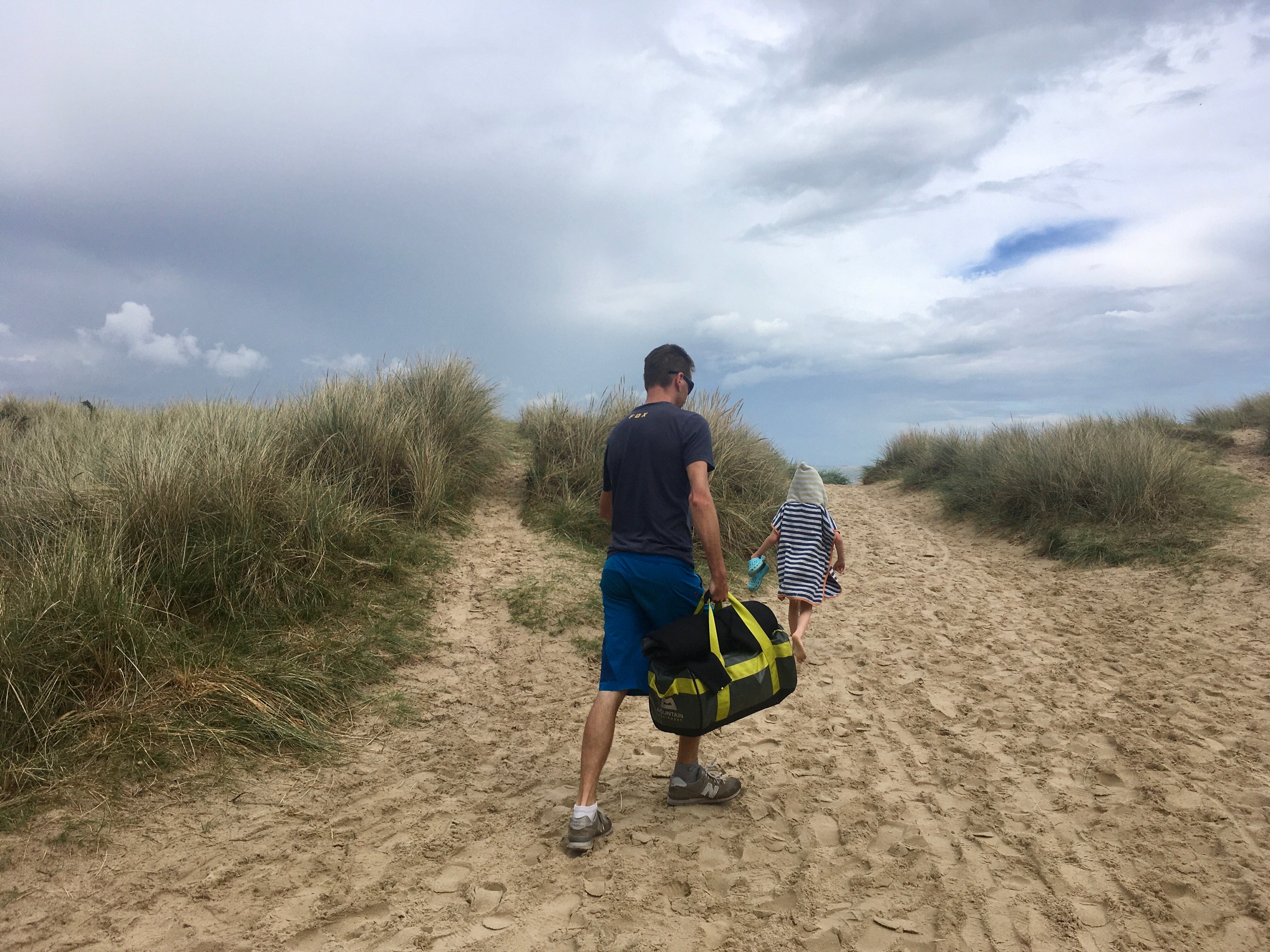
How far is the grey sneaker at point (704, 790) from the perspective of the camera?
12.9 feet

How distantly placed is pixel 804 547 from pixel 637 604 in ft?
9.26

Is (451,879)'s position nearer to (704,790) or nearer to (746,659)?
(704,790)

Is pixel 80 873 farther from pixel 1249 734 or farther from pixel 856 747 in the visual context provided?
pixel 1249 734

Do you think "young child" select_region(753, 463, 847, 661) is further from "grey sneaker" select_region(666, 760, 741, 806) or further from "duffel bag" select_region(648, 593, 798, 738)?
"duffel bag" select_region(648, 593, 798, 738)

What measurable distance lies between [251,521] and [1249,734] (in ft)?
23.9

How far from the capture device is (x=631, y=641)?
3588 millimetres

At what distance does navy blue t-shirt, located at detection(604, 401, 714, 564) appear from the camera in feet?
11.6

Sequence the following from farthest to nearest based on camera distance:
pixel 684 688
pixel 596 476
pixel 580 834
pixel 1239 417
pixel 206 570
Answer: pixel 1239 417 → pixel 596 476 → pixel 206 570 → pixel 580 834 → pixel 684 688

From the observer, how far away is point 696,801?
3953mm

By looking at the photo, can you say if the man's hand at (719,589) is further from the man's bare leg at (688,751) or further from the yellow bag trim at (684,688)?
the man's bare leg at (688,751)

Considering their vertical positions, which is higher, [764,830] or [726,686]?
[726,686]

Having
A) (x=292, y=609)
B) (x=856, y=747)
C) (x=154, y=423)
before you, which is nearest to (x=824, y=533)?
(x=856, y=747)

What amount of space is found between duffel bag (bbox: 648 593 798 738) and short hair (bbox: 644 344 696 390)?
46.7 inches

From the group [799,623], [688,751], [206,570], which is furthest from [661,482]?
[206,570]
